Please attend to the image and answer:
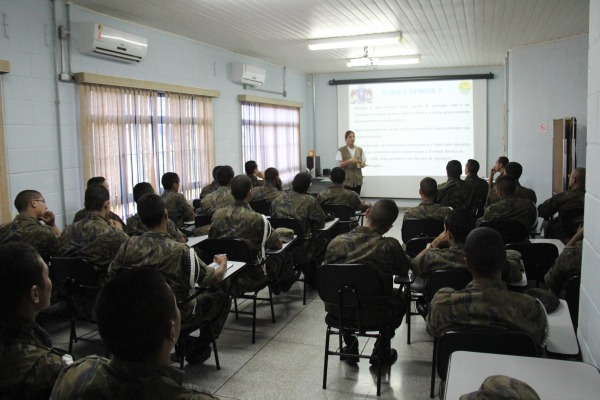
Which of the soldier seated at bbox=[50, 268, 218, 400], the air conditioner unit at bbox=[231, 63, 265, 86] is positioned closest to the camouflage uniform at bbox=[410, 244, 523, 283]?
the soldier seated at bbox=[50, 268, 218, 400]

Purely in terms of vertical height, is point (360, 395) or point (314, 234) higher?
point (314, 234)

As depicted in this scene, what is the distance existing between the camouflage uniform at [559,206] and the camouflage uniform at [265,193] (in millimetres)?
2953

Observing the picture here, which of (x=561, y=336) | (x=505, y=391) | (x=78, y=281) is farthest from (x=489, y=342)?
(x=78, y=281)

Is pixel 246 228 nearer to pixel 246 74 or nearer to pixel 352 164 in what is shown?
pixel 246 74

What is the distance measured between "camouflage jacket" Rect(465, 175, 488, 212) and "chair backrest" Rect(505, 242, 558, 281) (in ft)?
10.1

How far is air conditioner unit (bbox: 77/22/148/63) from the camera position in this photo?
4.96 metres

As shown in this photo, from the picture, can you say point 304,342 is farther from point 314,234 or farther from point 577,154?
point 577,154

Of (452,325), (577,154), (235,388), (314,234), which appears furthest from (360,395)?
(577,154)

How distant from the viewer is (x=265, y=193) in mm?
6375

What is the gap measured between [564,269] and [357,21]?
12.6ft

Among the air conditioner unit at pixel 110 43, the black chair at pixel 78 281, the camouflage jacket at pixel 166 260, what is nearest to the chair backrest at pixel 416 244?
the camouflage jacket at pixel 166 260

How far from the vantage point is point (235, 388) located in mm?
3244

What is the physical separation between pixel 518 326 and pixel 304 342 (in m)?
2.15

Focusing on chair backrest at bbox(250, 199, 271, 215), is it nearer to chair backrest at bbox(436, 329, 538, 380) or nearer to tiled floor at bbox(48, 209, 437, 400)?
tiled floor at bbox(48, 209, 437, 400)
